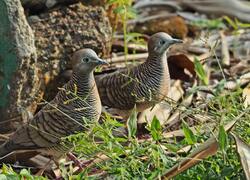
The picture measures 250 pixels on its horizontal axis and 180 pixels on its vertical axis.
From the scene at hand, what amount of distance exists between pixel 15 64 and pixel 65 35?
915 mm

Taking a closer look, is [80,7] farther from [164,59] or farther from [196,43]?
[196,43]

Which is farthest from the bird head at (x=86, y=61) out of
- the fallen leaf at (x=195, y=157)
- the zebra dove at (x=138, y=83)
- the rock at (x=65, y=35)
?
the fallen leaf at (x=195, y=157)

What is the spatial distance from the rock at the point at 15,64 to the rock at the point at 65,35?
45 cm

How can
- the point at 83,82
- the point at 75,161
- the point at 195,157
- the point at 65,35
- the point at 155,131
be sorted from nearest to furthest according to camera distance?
the point at 195,157 → the point at 155,131 → the point at 75,161 → the point at 83,82 → the point at 65,35

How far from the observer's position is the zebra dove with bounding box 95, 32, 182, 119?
6500mm

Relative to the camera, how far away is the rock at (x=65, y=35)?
22.2 feet

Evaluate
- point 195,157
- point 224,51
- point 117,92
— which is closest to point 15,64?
point 117,92

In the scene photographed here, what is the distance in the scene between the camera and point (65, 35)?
22.6 feet

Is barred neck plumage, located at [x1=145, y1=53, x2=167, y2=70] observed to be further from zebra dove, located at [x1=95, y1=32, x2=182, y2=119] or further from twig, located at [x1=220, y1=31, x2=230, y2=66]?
twig, located at [x1=220, y1=31, x2=230, y2=66]

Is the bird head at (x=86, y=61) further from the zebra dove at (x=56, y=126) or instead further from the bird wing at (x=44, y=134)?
the bird wing at (x=44, y=134)

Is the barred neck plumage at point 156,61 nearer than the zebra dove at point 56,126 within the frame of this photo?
No

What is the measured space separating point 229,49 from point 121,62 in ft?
5.11

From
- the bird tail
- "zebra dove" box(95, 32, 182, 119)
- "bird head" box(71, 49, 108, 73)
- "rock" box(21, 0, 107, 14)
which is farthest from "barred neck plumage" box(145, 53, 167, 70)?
the bird tail

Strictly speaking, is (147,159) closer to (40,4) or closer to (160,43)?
(160,43)
